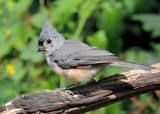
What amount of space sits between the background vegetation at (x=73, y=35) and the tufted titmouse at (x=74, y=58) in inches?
24.4

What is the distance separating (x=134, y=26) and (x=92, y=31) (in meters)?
0.86

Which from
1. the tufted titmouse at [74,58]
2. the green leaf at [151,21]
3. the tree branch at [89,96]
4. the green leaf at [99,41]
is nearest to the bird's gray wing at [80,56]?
the tufted titmouse at [74,58]

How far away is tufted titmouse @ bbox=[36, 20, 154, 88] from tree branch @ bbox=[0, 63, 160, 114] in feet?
0.49

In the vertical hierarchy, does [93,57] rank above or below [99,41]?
below

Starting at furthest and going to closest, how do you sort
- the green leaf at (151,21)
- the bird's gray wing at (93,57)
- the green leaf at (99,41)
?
the green leaf at (151,21) → the green leaf at (99,41) → the bird's gray wing at (93,57)

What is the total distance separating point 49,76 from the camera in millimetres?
4512

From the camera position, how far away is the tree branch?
275cm

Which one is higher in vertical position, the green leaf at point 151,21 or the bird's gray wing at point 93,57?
the green leaf at point 151,21

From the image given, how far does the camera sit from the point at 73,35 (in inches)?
184

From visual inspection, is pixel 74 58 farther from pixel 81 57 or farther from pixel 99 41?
pixel 99 41

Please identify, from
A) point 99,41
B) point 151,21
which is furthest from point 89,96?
point 151,21

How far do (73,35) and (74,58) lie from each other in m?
1.40

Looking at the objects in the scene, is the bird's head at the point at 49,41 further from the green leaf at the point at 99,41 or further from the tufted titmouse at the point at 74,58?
the green leaf at the point at 99,41

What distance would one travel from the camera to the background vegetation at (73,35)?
417 cm
